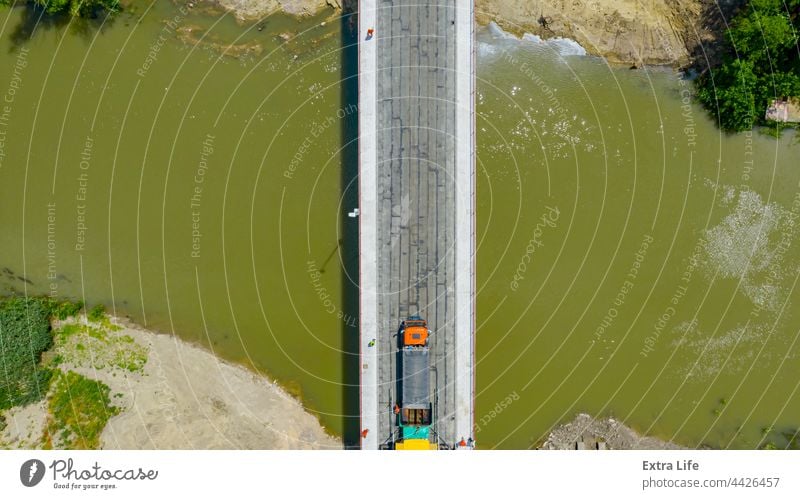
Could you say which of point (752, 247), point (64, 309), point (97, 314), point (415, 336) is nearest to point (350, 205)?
point (415, 336)

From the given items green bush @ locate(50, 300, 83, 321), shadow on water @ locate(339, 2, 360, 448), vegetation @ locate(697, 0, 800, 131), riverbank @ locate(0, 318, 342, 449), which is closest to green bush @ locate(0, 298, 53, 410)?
green bush @ locate(50, 300, 83, 321)

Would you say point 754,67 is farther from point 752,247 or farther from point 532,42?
point 532,42

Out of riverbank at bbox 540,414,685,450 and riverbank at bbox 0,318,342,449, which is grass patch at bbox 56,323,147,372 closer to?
riverbank at bbox 0,318,342,449

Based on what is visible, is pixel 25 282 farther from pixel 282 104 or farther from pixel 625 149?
pixel 625 149

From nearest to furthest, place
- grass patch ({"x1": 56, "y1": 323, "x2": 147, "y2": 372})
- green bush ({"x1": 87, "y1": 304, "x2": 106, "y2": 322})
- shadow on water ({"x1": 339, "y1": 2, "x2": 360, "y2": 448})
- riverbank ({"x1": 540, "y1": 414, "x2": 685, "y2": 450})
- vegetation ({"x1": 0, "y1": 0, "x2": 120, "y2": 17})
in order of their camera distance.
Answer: vegetation ({"x1": 0, "y1": 0, "x2": 120, "y2": 17}) → shadow on water ({"x1": 339, "y1": 2, "x2": 360, "y2": 448}) → grass patch ({"x1": 56, "y1": 323, "x2": 147, "y2": 372}) → green bush ({"x1": 87, "y1": 304, "x2": 106, "y2": 322}) → riverbank ({"x1": 540, "y1": 414, "x2": 685, "y2": 450})


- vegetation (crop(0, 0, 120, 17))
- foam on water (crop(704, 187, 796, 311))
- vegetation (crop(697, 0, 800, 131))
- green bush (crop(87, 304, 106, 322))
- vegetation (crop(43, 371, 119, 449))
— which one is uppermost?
vegetation (crop(0, 0, 120, 17))
